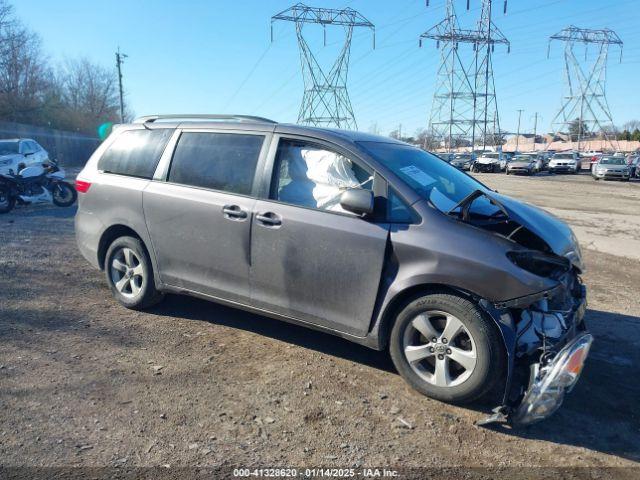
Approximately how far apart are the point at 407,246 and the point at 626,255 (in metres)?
6.81

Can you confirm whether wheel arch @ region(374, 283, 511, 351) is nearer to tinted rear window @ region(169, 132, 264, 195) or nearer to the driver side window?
the driver side window

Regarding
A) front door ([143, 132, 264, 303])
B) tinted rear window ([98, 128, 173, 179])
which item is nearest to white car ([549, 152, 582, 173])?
tinted rear window ([98, 128, 173, 179])

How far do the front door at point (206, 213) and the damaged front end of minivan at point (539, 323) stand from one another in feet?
5.86

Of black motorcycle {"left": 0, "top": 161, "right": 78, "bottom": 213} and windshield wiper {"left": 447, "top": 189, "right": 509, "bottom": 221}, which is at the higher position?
windshield wiper {"left": 447, "top": 189, "right": 509, "bottom": 221}

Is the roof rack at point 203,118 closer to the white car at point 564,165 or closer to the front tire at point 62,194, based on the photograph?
the front tire at point 62,194

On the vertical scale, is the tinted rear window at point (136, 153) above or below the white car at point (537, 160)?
below

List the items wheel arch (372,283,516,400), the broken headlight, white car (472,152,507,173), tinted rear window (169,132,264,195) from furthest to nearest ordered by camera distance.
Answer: white car (472,152,507,173), tinted rear window (169,132,264,195), the broken headlight, wheel arch (372,283,516,400)

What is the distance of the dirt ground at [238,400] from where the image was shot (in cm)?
286

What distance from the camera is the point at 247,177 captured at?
420 centimetres

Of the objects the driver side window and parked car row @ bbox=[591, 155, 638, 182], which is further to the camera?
parked car row @ bbox=[591, 155, 638, 182]

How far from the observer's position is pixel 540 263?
11.1ft

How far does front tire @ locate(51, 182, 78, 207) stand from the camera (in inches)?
522

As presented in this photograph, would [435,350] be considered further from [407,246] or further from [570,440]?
[570,440]

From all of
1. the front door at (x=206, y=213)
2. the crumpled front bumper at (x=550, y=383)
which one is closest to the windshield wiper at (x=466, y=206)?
the crumpled front bumper at (x=550, y=383)
